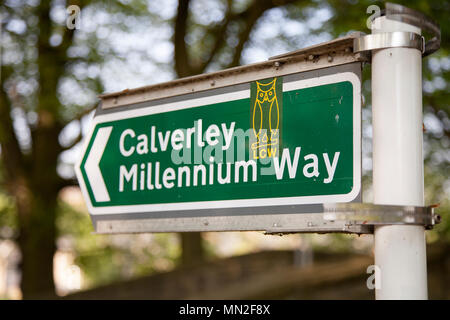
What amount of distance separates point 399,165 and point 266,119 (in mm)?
491

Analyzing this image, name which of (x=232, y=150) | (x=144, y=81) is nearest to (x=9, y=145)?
(x=144, y=81)

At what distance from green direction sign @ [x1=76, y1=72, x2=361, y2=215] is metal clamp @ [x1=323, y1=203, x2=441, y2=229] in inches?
5.8

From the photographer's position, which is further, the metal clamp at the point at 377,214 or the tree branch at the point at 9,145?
the tree branch at the point at 9,145

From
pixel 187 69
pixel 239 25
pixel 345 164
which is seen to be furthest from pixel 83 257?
pixel 345 164

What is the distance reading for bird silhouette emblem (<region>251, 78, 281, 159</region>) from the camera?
1688mm

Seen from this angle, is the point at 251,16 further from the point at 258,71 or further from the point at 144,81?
the point at 258,71

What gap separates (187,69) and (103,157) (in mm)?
6180

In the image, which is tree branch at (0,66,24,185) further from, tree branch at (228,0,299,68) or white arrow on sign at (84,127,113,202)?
white arrow on sign at (84,127,113,202)

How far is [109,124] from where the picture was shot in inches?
87.0

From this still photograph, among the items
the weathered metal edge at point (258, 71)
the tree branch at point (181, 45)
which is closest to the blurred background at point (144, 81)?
the tree branch at point (181, 45)

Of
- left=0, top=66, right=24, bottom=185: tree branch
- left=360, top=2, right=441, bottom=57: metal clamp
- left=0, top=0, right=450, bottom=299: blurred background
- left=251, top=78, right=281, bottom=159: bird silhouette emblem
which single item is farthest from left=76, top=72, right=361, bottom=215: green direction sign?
left=0, top=66, right=24, bottom=185: tree branch

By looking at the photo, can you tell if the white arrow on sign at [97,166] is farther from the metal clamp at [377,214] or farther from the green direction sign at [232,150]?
the metal clamp at [377,214]

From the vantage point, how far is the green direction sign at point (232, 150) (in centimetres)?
156
